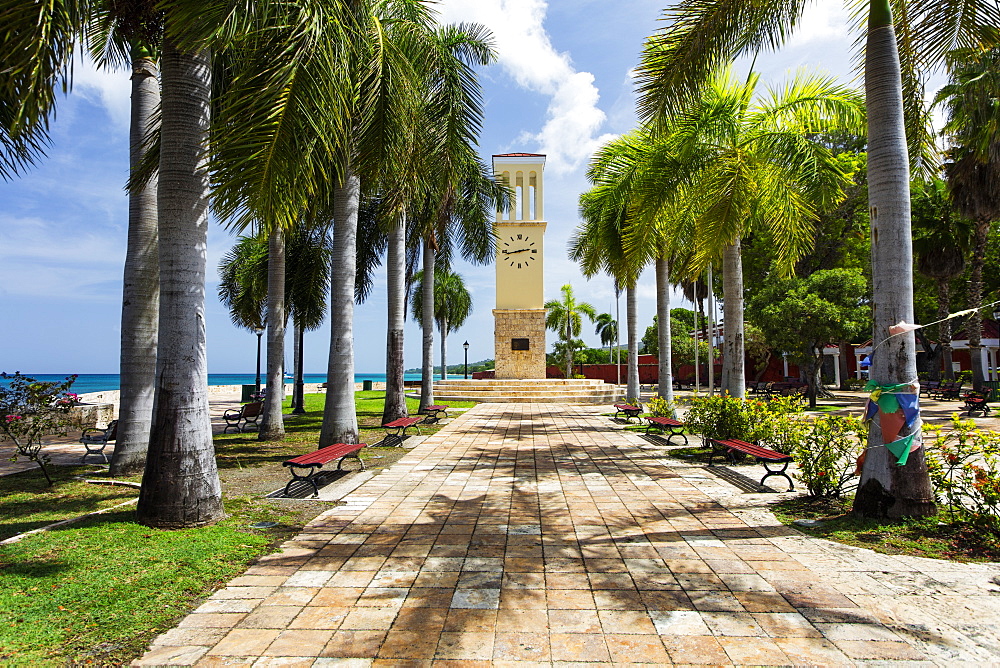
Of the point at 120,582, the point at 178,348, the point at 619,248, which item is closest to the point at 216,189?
the point at 178,348

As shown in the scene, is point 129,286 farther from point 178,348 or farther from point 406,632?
point 406,632

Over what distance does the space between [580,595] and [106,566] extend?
3579mm

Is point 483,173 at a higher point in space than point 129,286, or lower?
higher

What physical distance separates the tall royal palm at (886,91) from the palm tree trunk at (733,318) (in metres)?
3.99

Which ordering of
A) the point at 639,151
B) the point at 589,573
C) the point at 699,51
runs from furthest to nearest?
the point at 639,151
the point at 699,51
the point at 589,573

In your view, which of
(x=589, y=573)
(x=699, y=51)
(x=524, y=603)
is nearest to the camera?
(x=524, y=603)

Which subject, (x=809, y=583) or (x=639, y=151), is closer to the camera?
(x=809, y=583)

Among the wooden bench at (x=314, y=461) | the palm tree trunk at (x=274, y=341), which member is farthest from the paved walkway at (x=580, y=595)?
the palm tree trunk at (x=274, y=341)

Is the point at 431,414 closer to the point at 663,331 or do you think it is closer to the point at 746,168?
the point at 663,331

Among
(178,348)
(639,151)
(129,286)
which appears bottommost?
(178,348)

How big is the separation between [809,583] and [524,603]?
2.10 meters

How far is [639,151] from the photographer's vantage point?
12.0 metres

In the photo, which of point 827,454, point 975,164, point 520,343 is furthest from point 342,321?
point 975,164

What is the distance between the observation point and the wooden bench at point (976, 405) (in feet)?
55.1
